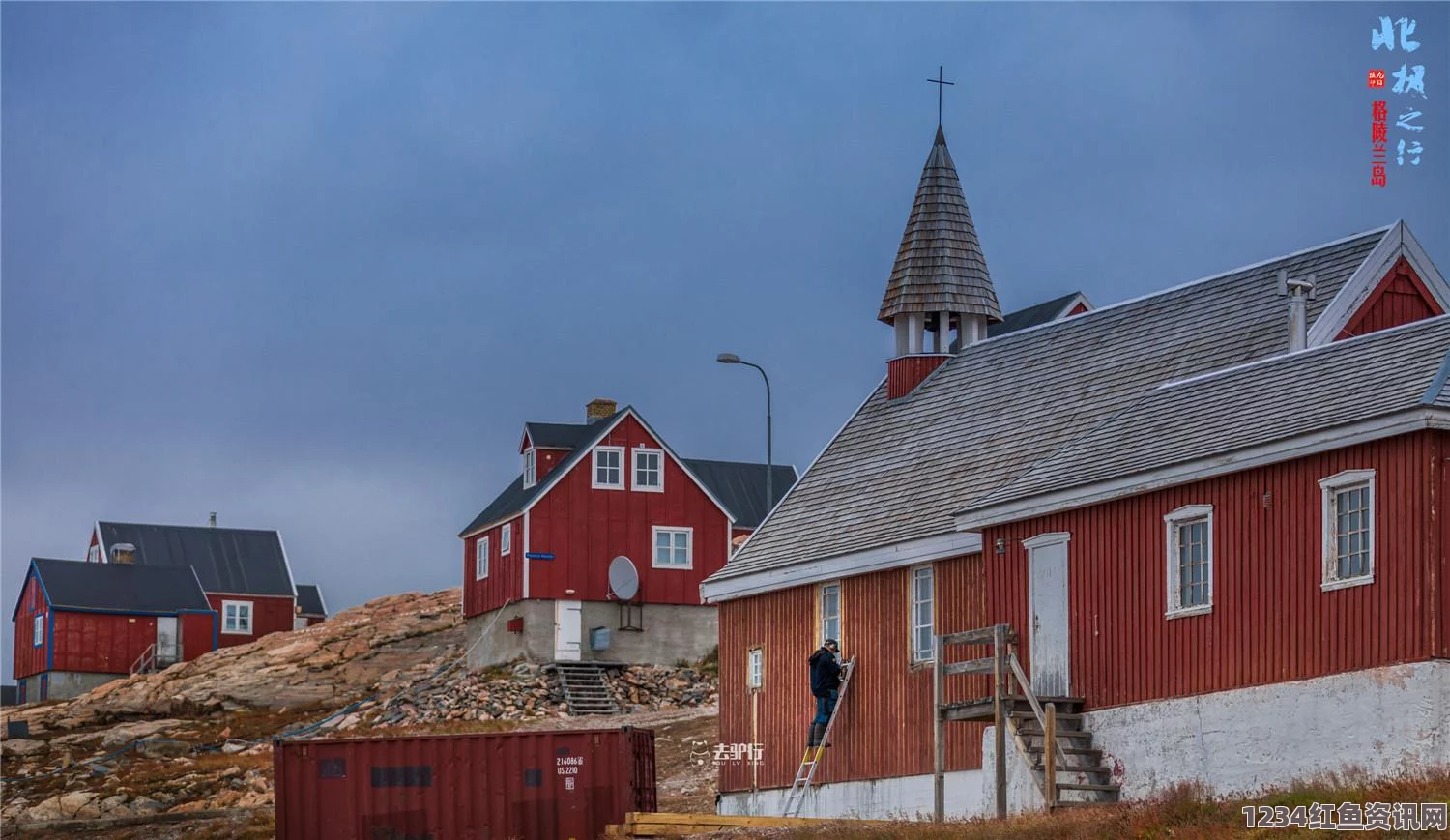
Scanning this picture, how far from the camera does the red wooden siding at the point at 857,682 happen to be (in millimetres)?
32781

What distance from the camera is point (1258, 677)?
25.8 meters

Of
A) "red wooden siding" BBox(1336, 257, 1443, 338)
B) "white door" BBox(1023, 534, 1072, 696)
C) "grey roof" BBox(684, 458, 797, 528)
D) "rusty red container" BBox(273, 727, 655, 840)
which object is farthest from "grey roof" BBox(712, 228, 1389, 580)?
"grey roof" BBox(684, 458, 797, 528)

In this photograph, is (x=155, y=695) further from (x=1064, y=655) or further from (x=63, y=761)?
(x=1064, y=655)

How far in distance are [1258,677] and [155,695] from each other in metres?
47.7

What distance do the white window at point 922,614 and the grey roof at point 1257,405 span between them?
2.72 meters

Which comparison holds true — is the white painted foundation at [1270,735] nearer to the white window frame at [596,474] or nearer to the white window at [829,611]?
the white window at [829,611]

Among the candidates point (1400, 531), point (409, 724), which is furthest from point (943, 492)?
point (409, 724)

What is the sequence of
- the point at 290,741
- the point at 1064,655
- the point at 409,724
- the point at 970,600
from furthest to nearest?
the point at 409,724
the point at 290,741
the point at 970,600
the point at 1064,655

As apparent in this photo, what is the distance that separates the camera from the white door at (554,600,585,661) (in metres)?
59.8

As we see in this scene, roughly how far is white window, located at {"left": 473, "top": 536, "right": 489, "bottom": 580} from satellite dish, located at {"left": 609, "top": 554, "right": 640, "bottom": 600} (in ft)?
16.3

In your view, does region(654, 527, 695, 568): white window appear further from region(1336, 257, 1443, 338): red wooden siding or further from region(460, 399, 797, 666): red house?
region(1336, 257, 1443, 338): red wooden siding

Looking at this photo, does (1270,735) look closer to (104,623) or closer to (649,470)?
(649,470)

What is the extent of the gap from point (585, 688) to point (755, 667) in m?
20.3

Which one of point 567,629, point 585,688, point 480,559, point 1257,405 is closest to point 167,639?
point 480,559
